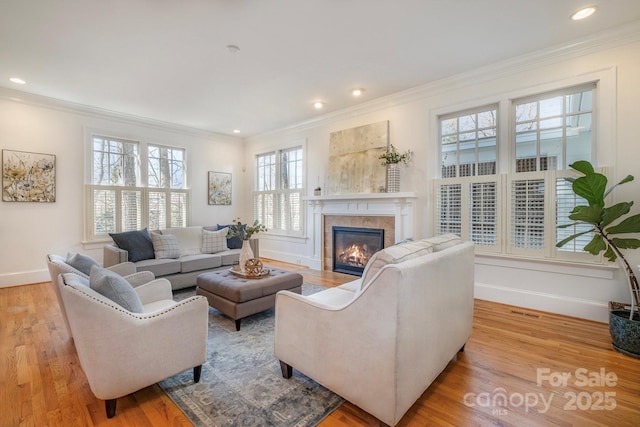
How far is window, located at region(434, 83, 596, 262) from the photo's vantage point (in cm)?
311

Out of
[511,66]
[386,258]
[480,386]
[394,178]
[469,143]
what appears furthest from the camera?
[394,178]

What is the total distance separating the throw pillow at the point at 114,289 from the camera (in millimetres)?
1674

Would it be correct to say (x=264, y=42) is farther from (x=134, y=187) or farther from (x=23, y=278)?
(x=23, y=278)

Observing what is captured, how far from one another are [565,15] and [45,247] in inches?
285

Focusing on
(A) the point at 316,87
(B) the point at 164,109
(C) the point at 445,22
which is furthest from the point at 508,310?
(B) the point at 164,109

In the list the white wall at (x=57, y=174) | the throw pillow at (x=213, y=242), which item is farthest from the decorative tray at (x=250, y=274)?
the white wall at (x=57, y=174)

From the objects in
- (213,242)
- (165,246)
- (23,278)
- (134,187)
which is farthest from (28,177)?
(213,242)

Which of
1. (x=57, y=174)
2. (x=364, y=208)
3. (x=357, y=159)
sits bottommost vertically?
(x=364, y=208)

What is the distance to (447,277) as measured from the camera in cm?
187

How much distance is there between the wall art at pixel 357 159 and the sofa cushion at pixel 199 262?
7.59ft

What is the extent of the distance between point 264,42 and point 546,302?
13.8ft

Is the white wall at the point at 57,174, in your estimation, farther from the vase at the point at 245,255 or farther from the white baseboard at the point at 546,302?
the white baseboard at the point at 546,302

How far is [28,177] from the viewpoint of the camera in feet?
14.2

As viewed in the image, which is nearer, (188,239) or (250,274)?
(250,274)
